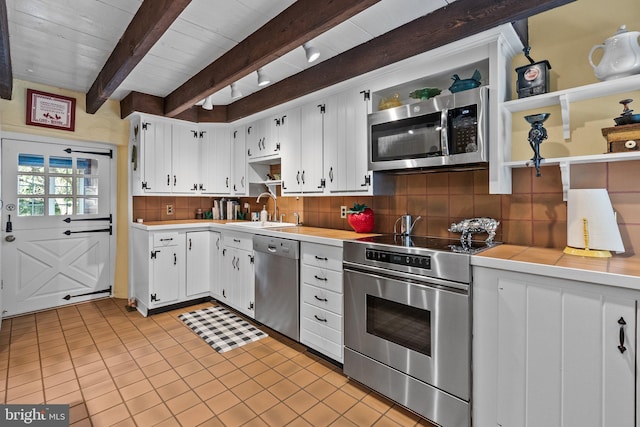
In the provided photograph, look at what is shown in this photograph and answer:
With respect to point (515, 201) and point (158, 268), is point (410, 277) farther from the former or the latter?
point (158, 268)

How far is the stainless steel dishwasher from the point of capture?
265 centimetres

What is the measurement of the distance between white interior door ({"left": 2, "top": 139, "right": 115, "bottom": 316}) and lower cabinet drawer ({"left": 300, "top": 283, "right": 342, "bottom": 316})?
296 centimetres

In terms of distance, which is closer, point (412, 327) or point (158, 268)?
point (412, 327)

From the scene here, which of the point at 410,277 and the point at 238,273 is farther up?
the point at 410,277

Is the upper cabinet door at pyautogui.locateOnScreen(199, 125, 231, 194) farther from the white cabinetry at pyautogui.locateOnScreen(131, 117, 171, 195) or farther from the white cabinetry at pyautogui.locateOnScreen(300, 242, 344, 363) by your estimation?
the white cabinetry at pyautogui.locateOnScreen(300, 242, 344, 363)

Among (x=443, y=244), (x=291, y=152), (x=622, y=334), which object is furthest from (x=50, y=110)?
(x=622, y=334)

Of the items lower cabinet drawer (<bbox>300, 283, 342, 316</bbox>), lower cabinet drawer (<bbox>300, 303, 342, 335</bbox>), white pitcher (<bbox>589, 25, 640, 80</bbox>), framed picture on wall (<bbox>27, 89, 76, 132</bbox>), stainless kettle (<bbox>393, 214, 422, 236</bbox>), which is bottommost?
lower cabinet drawer (<bbox>300, 303, 342, 335</bbox>)

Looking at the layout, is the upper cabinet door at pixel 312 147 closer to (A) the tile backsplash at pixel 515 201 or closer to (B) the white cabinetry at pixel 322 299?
(A) the tile backsplash at pixel 515 201

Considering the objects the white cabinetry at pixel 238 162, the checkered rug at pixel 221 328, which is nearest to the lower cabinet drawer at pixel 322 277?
the checkered rug at pixel 221 328

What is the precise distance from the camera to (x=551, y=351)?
140 centimetres

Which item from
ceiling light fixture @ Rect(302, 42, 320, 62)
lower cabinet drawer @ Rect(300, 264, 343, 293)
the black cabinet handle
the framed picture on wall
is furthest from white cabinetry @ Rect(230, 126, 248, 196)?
the black cabinet handle

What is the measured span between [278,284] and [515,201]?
6.53 ft

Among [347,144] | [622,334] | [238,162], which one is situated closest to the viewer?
[622,334]

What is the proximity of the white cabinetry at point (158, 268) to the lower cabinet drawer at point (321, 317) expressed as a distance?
1.79m
